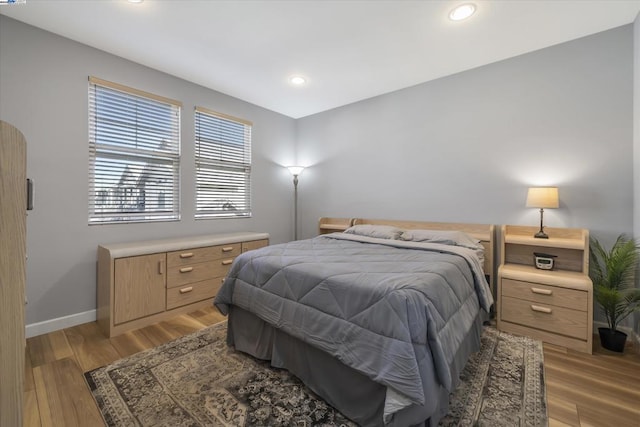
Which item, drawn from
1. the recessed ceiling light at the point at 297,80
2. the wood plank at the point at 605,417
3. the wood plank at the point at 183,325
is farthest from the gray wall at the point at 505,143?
the wood plank at the point at 183,325

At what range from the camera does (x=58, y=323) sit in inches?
97.5

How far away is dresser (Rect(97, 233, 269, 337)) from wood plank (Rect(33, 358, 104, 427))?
491 millimetres

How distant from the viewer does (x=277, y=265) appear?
190 cm

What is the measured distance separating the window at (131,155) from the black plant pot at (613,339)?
420 cm

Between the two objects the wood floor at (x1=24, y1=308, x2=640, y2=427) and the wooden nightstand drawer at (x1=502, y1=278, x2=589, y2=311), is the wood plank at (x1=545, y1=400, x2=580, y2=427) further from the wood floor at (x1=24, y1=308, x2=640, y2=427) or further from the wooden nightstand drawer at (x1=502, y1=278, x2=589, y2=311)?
the wooden nightstand drawer at (x1=502, y1=278, x2=589, y2=311)

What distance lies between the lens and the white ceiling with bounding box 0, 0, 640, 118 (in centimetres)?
210

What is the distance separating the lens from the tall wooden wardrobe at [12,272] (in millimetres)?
690

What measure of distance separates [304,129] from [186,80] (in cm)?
191

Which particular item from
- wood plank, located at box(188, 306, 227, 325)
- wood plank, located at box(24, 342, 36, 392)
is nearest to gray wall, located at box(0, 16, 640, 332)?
wood plank, located at box(24, 342, 36, 392)

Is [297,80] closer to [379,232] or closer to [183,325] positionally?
[379,232]

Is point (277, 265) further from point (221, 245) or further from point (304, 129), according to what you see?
point (304, 129)

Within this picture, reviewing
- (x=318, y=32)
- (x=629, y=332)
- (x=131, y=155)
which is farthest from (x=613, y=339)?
(x=131, y=155)

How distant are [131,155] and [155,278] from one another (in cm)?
134

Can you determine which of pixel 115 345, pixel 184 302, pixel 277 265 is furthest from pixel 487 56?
pixel 115 345
